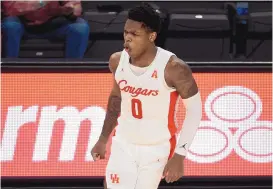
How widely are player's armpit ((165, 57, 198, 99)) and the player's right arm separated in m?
0.40

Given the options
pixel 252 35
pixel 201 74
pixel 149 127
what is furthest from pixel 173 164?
pixel 252 35

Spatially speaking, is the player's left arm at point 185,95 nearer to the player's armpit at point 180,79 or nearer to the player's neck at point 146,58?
the player's armpit at point 180,79

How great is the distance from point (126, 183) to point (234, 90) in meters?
2.25

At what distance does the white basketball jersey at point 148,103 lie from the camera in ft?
14.9

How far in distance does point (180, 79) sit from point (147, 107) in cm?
27

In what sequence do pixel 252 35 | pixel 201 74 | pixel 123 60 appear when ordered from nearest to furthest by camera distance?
pixel 123 60 < pixel 201 74 < pixel 252 35

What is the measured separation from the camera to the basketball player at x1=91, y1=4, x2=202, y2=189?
14.7 feet

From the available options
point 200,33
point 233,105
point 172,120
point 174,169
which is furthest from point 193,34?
point 174,169

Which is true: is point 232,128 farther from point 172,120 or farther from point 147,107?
point 147,107

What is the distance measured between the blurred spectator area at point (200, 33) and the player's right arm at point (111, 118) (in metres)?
2.82

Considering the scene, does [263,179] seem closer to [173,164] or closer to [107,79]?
[107,79]

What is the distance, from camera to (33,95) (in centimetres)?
651

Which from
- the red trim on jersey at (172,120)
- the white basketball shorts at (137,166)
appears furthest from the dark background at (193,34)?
the white basketball shorts at (137,166)

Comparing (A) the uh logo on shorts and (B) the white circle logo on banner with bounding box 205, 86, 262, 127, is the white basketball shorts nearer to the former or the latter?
(A) the uh logo on shorts
